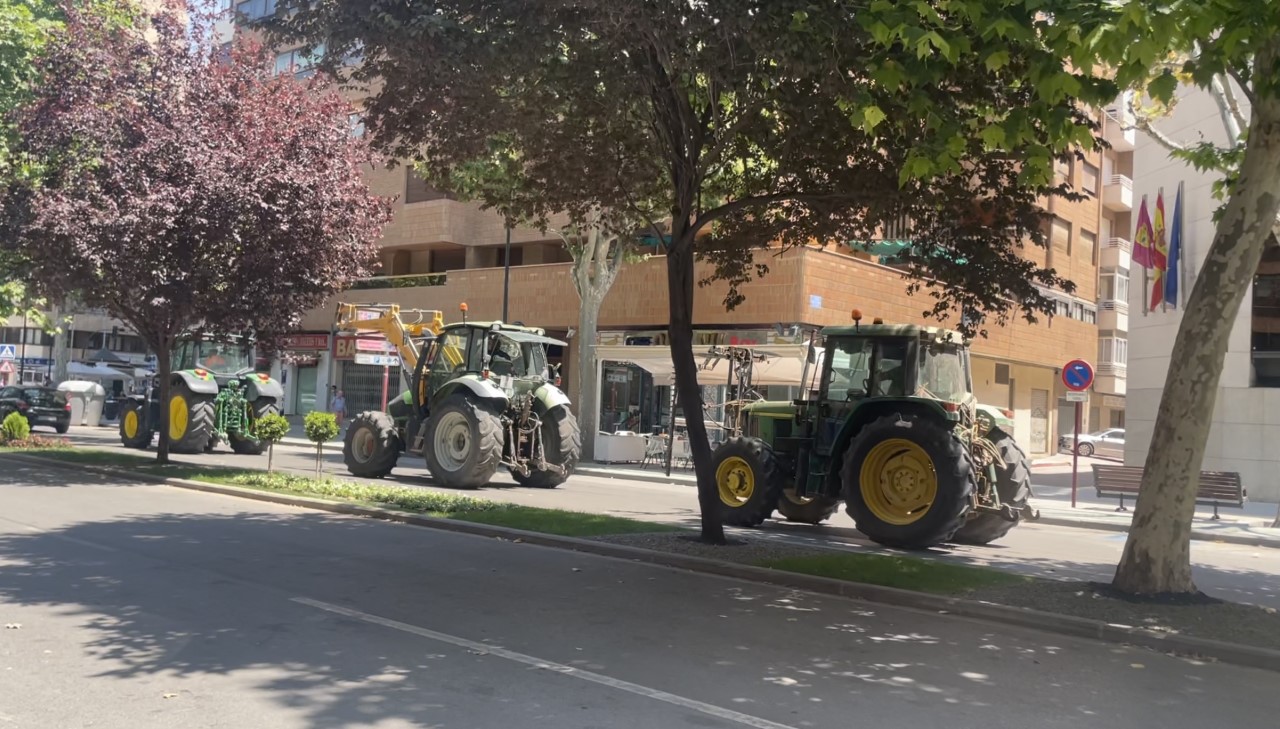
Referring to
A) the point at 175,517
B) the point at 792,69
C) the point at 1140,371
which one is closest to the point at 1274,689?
the point at 792,69

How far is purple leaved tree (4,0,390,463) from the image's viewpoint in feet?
50.3

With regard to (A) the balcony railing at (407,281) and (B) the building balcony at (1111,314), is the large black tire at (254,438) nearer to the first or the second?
(A) the balcony railing at (407,281)

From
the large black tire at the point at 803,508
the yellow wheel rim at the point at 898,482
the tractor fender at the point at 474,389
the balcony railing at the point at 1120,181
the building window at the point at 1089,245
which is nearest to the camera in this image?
the yellow wheel rim at the point at 898,482

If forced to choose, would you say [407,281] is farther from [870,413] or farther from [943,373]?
[870,413]

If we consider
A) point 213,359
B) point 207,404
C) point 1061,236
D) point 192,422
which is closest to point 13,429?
point 192,422

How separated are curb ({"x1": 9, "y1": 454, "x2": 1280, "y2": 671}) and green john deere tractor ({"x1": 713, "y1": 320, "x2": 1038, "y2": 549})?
2125 mm

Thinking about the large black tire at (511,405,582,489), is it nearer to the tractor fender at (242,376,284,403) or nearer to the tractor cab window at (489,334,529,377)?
the tractor cab window at (489,334,529,377)

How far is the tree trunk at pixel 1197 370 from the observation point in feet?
26.2

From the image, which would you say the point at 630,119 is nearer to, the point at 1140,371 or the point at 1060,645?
the point at 1060,645

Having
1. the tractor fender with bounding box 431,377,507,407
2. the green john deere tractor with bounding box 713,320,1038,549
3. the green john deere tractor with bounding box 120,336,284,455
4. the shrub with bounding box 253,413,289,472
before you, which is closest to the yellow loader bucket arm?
the tractor fender with bounding box 431,377,507,407

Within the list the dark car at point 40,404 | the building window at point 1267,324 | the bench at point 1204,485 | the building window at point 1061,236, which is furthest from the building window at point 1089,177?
the dark car at point 40,404

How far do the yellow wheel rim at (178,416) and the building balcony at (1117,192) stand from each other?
34.2 metres

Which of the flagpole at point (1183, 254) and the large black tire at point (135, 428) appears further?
the large black tire at point (135, 428)

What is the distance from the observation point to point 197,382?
21875 millimetres
